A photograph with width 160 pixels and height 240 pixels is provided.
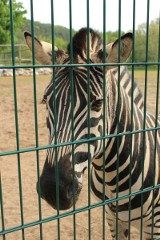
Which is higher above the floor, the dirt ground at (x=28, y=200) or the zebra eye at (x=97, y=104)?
the zebra eye at (x=97, y=104)

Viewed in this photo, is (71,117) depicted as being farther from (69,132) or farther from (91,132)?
(91,132)

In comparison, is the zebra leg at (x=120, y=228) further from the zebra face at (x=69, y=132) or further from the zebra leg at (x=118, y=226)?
the zebra face at (x=69, y=132)

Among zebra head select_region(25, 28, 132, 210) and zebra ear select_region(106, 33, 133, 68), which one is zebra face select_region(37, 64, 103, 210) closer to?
zebra head select_region(25, 28, 132, 210)

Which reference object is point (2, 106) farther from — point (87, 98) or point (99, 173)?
point (87, 98)

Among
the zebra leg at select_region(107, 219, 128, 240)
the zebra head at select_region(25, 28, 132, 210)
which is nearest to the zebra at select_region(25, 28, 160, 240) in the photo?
the zebra head at select_region(25, 28, 132, 210)

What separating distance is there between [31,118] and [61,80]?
6786 millimetres

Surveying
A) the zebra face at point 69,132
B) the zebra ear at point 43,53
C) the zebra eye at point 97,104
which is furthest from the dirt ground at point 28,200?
the zebra ear at point 43,53

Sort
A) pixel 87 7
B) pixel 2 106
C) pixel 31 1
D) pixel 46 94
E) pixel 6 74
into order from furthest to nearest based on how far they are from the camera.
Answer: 1. pixel 6 74
2. pixel 2 106
3. pixel 46 94
4. pixel 87 7
5. pixel 31 1

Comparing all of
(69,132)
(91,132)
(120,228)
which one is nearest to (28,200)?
(120,228)

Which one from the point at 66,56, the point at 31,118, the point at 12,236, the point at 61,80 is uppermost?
the point at 66,56

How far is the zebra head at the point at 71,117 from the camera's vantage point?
1.54 meters

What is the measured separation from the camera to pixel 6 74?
19609 mm

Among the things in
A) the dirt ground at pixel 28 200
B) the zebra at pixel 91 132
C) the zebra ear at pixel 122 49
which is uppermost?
the zebra ear at pixel 122 49

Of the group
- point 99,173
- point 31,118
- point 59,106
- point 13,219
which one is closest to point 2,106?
point 31,118
